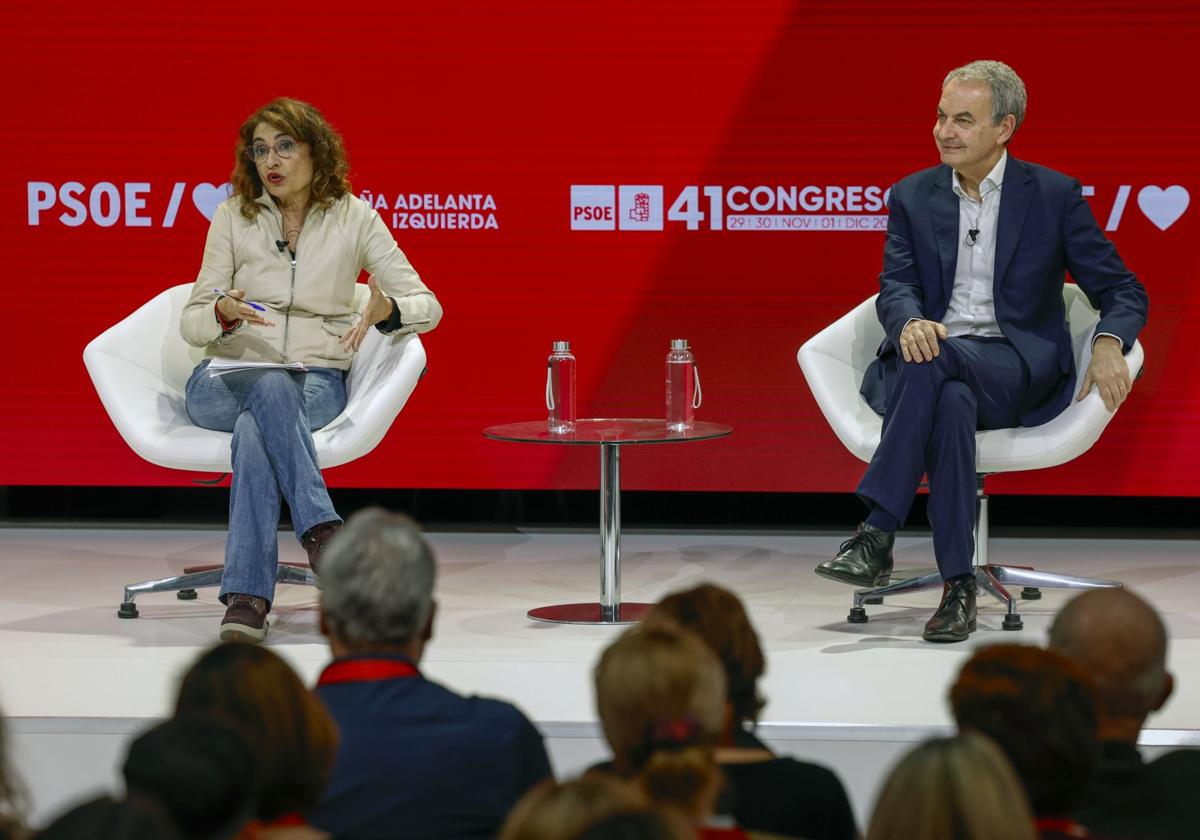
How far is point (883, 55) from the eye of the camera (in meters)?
5.58

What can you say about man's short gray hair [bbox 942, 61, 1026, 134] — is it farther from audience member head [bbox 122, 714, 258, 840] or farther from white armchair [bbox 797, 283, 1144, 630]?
audience member head [bbox 122, 714, 258, 840]

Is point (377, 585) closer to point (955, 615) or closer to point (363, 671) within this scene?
point (363, 671)

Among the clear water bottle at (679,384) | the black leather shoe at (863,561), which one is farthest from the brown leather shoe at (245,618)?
the black leather shoe at (863,561)

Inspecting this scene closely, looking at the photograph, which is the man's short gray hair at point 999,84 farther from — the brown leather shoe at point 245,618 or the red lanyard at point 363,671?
the red lanyard at point 363,671

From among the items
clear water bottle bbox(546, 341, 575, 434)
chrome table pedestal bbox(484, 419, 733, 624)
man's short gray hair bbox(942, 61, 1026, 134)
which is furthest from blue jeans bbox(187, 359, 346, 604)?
man's short gray hair bbox(942, 61, 1026, 134)

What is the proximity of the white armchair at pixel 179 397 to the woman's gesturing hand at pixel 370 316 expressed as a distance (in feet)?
0.39

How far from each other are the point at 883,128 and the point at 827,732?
2.88m

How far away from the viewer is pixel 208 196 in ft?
19.0

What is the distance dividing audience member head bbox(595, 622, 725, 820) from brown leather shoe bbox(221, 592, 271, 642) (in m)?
2.58

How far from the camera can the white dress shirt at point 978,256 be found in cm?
444

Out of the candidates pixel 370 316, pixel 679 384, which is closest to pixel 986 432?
pixel 679 384

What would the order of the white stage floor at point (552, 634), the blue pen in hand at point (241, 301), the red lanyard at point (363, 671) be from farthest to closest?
1. the blue pen in hand at point (241, 301)
2. the white stage floor at point (552, 634)
3. the red lanyard at point (363, 671)

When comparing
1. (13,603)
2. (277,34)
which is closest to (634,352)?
(277,34)

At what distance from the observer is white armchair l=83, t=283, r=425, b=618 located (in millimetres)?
4402
